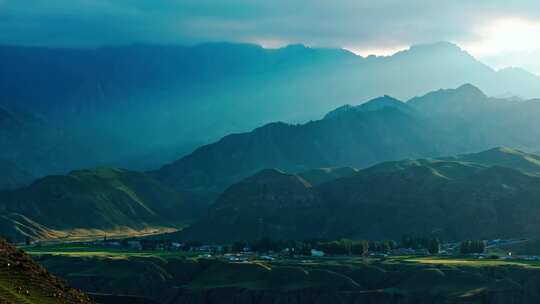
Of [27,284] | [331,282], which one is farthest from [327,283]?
[27,284]

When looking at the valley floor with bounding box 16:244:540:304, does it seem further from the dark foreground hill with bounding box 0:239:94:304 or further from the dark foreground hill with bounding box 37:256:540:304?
the dark foreground hill with bounding box 0:239:94:304

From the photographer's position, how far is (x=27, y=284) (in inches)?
2697

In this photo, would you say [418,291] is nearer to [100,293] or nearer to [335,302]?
[335,302]

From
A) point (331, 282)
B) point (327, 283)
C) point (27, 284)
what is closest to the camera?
point (27, 284)

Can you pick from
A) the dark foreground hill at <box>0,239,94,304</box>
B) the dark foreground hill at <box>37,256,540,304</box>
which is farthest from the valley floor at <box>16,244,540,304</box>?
the dark foreground hill at <box>0,239,94,304</box>

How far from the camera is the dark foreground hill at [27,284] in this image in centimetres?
6475

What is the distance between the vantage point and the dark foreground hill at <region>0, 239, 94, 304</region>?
64750mm

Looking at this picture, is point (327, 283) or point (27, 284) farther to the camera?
point (327, 283)

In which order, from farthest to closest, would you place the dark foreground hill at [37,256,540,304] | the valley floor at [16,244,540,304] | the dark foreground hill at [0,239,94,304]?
the valley floor at [16,244,540,304]
the dark foreground hill at [37,256,540,304]
the dark foreground hill at [0,239,94,304]

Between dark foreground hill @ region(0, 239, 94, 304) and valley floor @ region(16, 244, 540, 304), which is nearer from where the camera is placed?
dark foreground hill @ region(0, 239, 94, 304)

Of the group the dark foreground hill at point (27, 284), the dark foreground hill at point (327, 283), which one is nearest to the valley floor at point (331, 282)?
the dark foreground hill at point (327, 283)

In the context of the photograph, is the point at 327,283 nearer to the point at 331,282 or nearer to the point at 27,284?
the point at 331,282

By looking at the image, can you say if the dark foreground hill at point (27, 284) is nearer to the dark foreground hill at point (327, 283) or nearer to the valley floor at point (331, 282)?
the valley floor at point (331, 282)

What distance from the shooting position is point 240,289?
7131 inches
